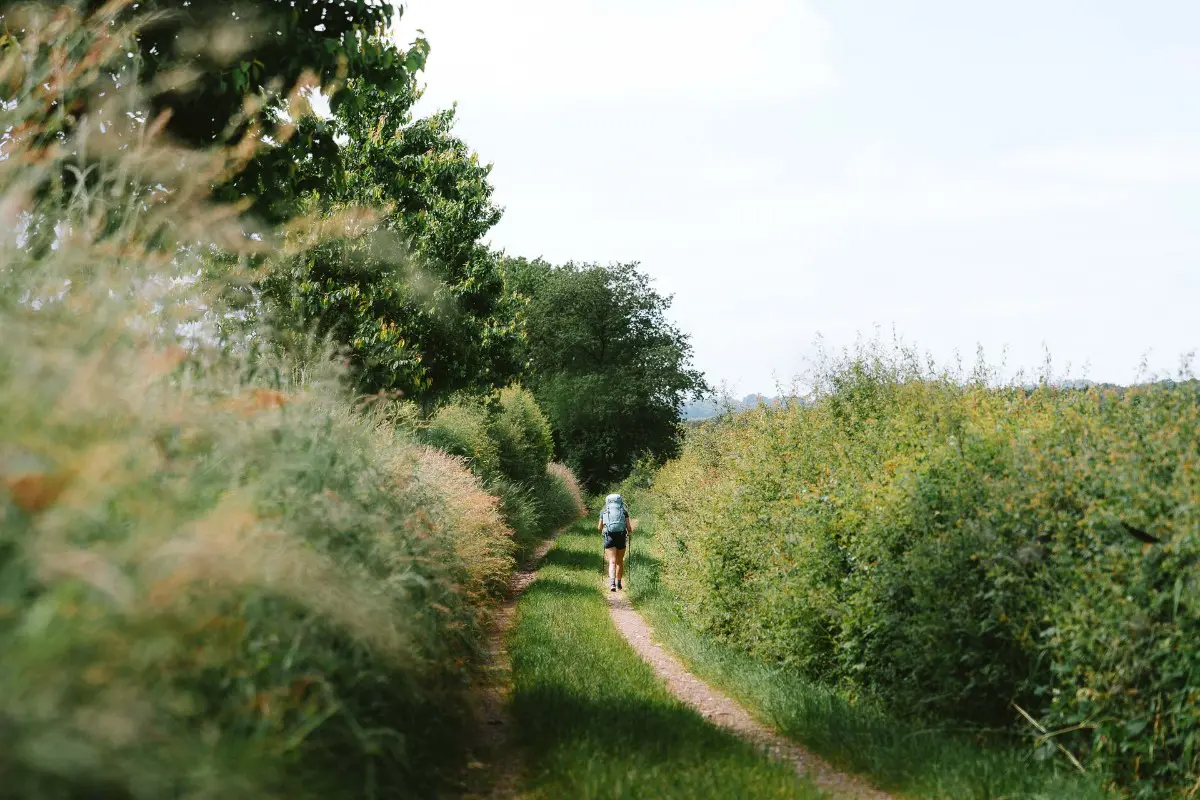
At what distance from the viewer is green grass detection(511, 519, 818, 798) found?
19.8 feet

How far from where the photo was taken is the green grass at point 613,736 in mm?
6043

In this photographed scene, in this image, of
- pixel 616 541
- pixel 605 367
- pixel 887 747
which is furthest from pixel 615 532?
pixel 605 367

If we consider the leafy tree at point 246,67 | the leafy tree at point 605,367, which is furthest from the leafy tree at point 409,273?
the leafy tree at point 605,367

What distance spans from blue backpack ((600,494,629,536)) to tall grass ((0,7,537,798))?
1148cm

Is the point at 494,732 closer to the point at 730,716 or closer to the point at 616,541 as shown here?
the point at 730,716

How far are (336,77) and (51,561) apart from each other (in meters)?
7.10

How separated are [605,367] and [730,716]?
4748 cm

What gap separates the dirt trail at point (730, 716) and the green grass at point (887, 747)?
13 centimetres

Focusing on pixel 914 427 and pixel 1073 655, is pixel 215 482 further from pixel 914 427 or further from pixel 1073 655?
pixel 914 427

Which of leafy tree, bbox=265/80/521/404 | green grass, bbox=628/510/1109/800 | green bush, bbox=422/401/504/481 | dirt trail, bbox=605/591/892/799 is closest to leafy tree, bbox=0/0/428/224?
leafy tree, bbox=265/80/521/404

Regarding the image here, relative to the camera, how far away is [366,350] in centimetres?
1686

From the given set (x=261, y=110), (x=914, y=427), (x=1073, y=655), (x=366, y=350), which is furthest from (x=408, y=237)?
(x=1073, y=655)

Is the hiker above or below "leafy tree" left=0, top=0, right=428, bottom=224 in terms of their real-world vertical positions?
below

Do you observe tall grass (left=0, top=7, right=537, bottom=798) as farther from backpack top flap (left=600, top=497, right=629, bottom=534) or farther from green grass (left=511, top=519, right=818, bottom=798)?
backpack top flap (left=600, top=497, right=629, bottom=534)
